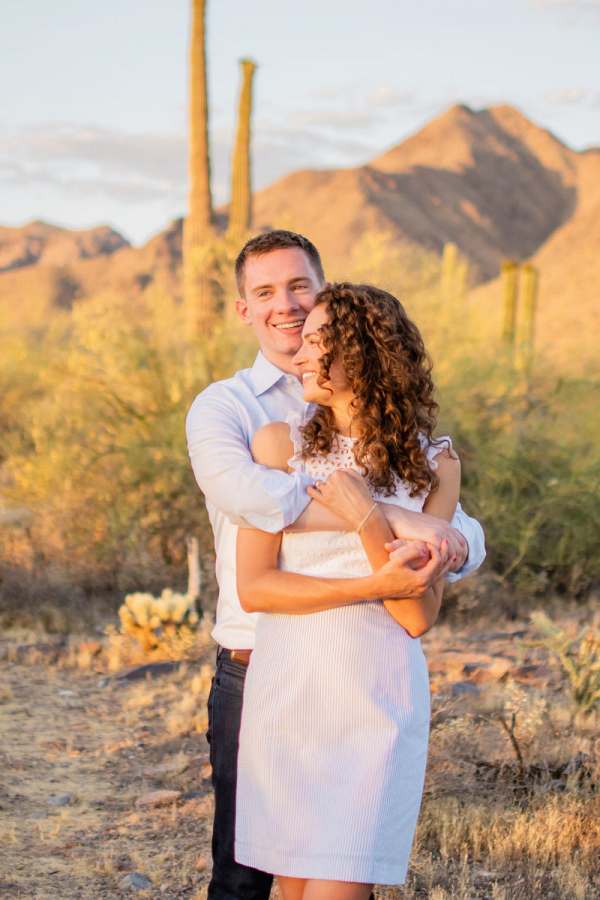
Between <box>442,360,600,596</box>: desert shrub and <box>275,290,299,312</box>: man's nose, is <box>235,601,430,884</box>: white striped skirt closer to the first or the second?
<box>275,290,299,312</box>: man's nose

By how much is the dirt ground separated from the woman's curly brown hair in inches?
79.0

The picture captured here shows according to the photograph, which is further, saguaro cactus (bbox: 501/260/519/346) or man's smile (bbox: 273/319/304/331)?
saguaro cactus (bbox: 501/260/519/346)

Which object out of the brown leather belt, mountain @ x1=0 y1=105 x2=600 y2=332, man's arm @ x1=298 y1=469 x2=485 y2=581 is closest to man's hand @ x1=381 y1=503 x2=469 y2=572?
man's arm @ x1=298 y1=469 x2=485 y2=581

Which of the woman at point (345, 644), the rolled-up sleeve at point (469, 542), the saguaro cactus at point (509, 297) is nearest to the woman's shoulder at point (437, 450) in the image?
the woman at point (345, 644)

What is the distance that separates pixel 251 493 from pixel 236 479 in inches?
2.9

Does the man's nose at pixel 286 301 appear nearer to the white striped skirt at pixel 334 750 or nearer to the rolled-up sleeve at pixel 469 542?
the rolled-up sleeve at pixel 469 542

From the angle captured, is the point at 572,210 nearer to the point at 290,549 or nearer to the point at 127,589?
the point at 127,589

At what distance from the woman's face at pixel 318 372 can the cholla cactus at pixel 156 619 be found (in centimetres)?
542

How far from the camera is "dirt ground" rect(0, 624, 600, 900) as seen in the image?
3.71 metres

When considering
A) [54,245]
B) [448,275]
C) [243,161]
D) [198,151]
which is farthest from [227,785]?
[54,245]

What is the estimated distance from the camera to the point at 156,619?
7320 millimetres

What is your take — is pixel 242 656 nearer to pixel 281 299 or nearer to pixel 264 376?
pixel 264 376

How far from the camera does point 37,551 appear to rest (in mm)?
9328

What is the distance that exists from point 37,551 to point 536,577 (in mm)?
5016
